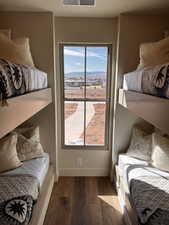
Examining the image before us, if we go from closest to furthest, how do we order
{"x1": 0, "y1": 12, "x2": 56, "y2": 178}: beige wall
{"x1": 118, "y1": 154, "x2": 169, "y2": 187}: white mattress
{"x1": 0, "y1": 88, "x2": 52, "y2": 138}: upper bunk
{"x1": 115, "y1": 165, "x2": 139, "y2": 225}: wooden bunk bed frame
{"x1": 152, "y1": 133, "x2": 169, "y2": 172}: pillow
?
{"x1": 0, "y1": 88, "x2": 52, "y2": 138}: upper bunk < {"x1": 115, "y1": 165, "x2": 139, "y2": 225}: wooden bunk bed frame < {"x1": 118, "y1": 154, "x2": 169, "y2": 187}: white mattress < {"x1": 152, "y1": 133, "x2": 169, "y2": 172}: pillow < {"x1": 0, "y1": 12, "x2": 56, "y2": 178}: beige wall

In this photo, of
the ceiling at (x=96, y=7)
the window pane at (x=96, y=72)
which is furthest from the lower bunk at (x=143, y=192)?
the ceiling at (x=96, y=7)

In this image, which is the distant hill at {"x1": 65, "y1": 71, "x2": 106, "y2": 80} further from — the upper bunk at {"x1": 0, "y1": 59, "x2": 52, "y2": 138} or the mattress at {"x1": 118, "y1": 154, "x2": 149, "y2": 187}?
the upper bunk at {"x1": 0, "y1": 59, "x2": 52, "y2": 138}

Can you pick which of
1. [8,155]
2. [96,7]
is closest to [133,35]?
[96,7]

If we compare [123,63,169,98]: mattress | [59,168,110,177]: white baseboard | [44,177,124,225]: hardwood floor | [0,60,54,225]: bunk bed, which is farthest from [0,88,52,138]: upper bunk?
[59,168,110,177]: white baseboard

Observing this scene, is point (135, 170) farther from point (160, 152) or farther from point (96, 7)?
point (96, 7)

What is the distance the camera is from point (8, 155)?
6.29ft

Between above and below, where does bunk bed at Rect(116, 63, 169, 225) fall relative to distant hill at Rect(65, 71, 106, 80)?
below

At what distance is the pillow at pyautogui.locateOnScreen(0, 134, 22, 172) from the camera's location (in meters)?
1.89

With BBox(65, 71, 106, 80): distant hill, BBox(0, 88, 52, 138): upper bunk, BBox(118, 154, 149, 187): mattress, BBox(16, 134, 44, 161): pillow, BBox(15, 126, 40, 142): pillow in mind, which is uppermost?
BBox(65, 71, 106, 80): distant hill

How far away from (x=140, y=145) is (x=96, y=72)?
1218 millimetres

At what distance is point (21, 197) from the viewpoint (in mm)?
1456

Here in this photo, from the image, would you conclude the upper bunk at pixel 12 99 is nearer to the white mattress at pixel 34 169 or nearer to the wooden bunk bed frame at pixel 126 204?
the white mattress at pixel 34 169

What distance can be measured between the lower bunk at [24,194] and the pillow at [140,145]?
3.88 feet

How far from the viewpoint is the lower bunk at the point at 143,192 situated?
4.25ft
